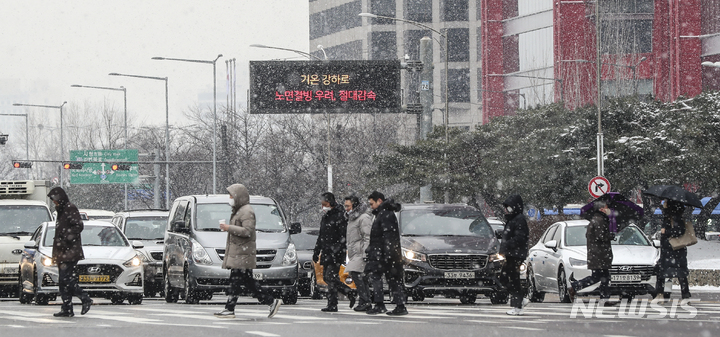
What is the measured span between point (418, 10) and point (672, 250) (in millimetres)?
81948

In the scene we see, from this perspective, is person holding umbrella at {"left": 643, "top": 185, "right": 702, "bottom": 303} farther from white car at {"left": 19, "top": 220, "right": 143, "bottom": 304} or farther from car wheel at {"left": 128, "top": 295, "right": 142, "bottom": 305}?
car wheel at {"left": 128, "top": 295, "right": 142, "bottom": 305}

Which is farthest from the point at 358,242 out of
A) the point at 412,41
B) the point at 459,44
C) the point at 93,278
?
the point at 459,44

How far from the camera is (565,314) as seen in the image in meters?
15.5

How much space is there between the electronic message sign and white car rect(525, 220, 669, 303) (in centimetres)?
1464

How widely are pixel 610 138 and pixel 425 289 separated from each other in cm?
2103

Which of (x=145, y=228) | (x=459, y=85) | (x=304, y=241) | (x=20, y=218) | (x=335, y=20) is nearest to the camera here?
(x=20, y=218)

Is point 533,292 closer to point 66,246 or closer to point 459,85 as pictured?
point 66,246

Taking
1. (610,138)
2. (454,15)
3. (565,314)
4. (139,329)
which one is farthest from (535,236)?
(454,15)

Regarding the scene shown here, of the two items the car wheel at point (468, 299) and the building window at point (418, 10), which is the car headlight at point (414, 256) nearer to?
the car wheel at point (468, 299)

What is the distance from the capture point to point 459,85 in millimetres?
97188

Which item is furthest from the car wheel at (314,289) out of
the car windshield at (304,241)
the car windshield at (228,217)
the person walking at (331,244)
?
the person walking at (331,244)

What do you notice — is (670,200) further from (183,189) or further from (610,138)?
(183,189)

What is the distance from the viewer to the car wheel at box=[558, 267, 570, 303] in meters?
19.8

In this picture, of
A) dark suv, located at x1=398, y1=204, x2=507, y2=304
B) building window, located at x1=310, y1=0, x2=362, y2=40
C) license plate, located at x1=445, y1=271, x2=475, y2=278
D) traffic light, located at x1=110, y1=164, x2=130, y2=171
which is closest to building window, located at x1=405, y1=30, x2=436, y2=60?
building window, located at x1=310, y1=0, x2=362, y2=40
